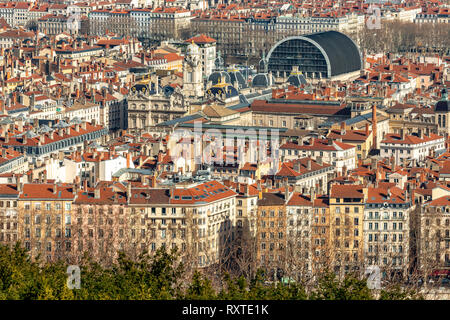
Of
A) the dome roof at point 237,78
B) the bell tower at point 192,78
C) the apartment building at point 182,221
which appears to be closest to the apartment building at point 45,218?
the apartment building at point 182,221

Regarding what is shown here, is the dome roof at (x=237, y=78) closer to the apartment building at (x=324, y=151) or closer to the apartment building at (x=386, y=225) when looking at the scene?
the apartment building at (x=324, y=151)

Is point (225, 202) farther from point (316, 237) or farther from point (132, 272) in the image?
point (132, 272)

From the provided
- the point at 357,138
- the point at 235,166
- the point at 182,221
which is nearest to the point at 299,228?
the point at 182,221

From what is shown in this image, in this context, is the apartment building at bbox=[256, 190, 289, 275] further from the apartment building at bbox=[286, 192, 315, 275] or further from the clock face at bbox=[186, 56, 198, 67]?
the clock face at bbox=[186, 56, 198, 67]

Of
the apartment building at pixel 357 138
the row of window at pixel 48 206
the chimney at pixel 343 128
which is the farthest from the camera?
the chimney at pixel 343 128

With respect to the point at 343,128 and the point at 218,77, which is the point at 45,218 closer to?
the point at 343,128

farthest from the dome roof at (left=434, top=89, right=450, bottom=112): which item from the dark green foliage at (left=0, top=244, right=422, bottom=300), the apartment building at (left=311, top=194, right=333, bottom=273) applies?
the dark green foliage at (left=0, top=244, right=422, bottom=300)

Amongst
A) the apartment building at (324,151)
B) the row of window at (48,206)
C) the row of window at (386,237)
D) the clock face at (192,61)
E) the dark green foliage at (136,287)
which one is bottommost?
the row of window at (386,237)
